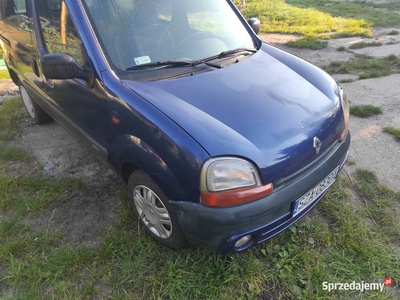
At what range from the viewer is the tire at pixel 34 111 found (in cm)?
394

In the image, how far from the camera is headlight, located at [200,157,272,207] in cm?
174

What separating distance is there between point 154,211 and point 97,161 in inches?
55.1

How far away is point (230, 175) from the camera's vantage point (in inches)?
69.1

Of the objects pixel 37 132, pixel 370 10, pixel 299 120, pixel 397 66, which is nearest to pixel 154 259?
pixel 299 120

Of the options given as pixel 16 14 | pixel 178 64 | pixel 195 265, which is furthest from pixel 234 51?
pixel 16 14

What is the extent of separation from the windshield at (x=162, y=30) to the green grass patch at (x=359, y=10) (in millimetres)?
7301

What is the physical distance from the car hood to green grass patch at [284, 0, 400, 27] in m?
7.61

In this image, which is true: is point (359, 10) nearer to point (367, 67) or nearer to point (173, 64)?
point (367, 67)

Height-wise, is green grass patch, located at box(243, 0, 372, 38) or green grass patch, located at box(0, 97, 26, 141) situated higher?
green grass patch, located at box(0, 97, 26, 141)

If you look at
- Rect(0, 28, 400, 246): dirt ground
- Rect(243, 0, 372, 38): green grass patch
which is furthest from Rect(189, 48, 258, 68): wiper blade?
Rect(243, 0, 372, 38): green grass patch

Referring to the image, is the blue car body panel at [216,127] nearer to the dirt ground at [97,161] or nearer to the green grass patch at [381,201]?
the dirt ground at [97,161]

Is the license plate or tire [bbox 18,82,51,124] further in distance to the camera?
tire [bbox 18,82,51,124]

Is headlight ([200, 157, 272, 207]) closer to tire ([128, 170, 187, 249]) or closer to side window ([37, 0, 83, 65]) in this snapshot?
tire ([128, 170, 187, 249])

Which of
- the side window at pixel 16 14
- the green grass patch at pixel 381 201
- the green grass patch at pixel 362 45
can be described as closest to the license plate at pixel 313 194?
the green grass patch at pixel 381 201
